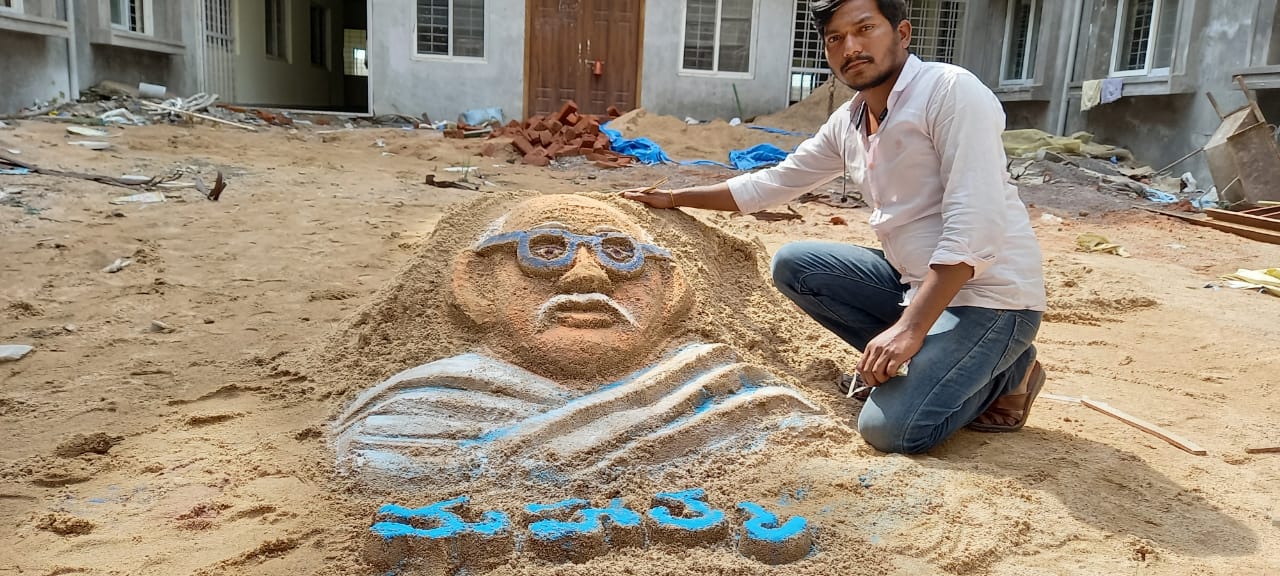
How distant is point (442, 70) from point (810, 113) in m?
4.68

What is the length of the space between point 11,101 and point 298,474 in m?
8.13

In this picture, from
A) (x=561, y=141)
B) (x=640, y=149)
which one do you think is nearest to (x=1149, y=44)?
(x=640, y=149)

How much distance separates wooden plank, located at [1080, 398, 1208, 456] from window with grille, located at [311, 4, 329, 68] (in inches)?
640

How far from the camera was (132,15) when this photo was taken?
33.9 ft

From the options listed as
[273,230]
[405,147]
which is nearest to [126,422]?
[273,230]

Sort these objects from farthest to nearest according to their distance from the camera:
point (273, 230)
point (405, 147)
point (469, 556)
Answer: point (405, 147) → point (273, 230) → point (469, 556)

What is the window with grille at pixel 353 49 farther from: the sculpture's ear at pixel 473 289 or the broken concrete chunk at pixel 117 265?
the sculpture's ear at pixel 473 289

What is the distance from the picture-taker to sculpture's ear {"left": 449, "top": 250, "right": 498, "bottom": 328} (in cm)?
243

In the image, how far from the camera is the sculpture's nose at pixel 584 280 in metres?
2.43

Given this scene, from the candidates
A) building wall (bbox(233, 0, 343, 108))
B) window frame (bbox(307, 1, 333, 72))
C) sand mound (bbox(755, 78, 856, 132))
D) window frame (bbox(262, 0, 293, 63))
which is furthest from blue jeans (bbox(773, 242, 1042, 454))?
window frame (bbox(307, 1, 333, 72))

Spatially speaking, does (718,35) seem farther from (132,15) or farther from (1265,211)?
(132,15)

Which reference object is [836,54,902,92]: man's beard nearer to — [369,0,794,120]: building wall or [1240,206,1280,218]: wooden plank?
[1240,206,1280,218]: wooden plank

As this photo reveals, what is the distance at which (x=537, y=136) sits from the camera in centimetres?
824

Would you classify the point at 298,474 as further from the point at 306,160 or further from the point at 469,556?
the point at 306,160
